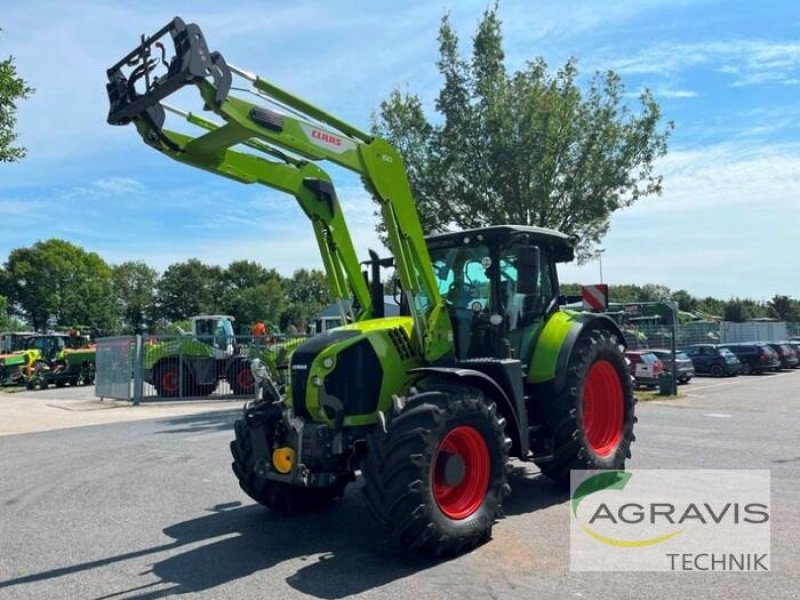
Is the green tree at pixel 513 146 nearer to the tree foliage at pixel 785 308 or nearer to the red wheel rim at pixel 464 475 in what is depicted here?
the red wheel rim at pixel 464 475

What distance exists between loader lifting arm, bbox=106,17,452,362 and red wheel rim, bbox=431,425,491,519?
0.96 m

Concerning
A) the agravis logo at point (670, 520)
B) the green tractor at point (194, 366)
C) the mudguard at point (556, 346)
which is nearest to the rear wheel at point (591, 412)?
the mudguard at point (556, 346)

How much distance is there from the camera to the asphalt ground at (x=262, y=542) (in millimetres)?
4918

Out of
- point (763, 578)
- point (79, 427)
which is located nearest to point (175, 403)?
point (79, 427)

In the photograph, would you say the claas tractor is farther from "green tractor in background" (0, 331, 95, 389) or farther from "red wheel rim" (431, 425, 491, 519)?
"green tractor in background" (0, 331, 95, 389)

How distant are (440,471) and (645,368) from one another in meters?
19.7

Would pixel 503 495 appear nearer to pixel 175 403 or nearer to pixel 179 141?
pixel 179 141

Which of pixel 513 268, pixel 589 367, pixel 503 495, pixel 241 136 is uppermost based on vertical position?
pixel 241 136

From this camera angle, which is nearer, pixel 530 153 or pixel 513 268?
pixel 513 268

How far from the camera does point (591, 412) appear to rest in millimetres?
A: 8039

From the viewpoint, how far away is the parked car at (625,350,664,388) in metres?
23.6

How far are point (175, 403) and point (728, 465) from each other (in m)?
15.8

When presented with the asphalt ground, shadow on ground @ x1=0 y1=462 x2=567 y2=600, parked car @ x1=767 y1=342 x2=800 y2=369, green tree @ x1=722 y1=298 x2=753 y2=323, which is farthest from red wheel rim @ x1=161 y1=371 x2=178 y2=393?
green tree @ x1=722 y1=298 x2=753 y2=323

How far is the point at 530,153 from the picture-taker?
18.3 meters
